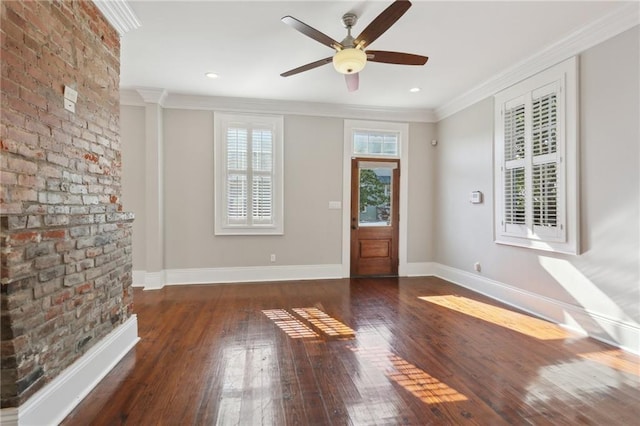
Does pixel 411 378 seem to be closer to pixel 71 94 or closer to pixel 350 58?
pixel 350 58

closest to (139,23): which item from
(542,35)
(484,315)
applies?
(542,35)

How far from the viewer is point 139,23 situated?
8.97 feet

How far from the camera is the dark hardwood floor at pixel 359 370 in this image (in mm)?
1774

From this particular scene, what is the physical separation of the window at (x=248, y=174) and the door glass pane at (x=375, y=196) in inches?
56.1

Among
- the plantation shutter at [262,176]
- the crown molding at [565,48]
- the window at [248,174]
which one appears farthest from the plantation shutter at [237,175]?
the crown molding at [565,48]

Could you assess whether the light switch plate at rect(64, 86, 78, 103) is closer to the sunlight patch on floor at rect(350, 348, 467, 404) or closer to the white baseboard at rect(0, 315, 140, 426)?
the white baseboard at rect(0, 315, 140, 426)

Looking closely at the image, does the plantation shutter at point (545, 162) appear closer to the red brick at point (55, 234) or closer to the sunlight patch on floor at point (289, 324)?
the sunlight patch on floor at point (289, 324)

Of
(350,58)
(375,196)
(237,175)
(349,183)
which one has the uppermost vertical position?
(350,58)

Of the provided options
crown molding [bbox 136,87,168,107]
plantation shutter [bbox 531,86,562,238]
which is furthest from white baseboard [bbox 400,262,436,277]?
crown molding [bbox 136,87,168,107]

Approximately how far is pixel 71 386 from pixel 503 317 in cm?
385

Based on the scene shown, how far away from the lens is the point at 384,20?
2.18 m

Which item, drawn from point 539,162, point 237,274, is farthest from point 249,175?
point 539,162

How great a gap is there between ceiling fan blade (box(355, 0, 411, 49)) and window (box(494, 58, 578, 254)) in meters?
2.16

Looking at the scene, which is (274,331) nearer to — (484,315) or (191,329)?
(191,329)
